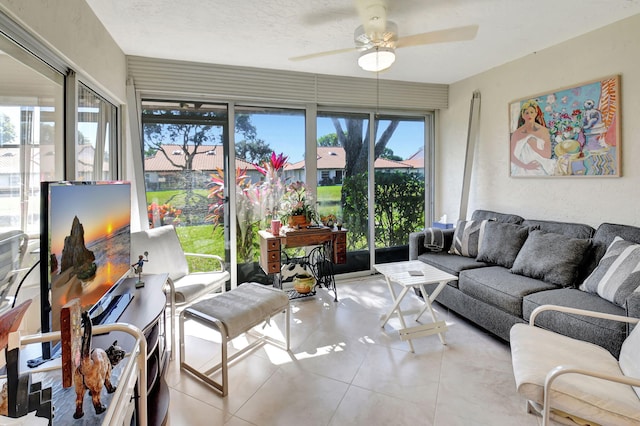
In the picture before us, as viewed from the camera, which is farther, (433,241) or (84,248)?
(433,241)

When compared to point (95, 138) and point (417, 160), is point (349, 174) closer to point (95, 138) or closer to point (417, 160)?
point (417, 160)

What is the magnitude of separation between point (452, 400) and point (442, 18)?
2581 mm

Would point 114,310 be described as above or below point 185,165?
below

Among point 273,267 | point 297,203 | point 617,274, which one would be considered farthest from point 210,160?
point 617,274

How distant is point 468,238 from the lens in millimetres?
3514

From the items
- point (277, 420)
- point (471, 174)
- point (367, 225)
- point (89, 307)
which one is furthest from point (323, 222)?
point (89, 307)

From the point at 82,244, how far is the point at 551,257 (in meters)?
3.09

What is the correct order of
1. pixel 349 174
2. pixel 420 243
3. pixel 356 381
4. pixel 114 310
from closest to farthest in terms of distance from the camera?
pixel 114 310
pixel 356 381
pixel 420 243
pixel 349 174

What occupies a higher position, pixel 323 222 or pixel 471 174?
pixel 471 174

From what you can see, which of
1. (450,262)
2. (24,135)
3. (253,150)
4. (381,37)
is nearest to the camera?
(24,135)

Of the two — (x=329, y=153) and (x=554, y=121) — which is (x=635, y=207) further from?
(x=329, y=153)

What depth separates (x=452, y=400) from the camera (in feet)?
6.45

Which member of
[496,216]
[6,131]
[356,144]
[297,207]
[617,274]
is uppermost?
[356,144]

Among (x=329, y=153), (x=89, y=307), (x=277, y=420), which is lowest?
(x=277, y=420)
